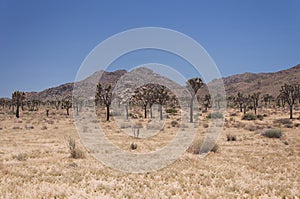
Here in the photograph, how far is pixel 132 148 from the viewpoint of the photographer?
46.2 feet

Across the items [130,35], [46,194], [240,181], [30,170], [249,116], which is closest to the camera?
[46,194]

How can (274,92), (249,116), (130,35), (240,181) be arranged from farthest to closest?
(274,92) → (249,116) → (130,35) → (240,181)

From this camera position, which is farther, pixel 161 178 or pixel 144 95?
pixel 144 95

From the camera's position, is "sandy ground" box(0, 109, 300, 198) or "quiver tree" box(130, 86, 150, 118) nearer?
"sandy ground" box(0, 109, 300, 198)

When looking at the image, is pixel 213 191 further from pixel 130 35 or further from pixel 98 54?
pixel 130 35

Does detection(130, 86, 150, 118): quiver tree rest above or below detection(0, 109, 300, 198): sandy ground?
above

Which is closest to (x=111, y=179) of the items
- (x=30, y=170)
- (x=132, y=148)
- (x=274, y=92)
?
(x=30, y=170)

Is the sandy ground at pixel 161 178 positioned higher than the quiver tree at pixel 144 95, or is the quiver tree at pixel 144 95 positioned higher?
the quiver tree at pixel 144 95

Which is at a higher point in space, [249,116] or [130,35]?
[130,35]

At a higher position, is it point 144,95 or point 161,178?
point 144,95

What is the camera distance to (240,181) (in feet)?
26.0

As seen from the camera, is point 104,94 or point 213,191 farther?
point 104,94

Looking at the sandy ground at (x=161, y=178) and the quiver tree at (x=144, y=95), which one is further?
the quiver tree at (x=144, y=95)

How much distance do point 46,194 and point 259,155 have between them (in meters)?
9.87
